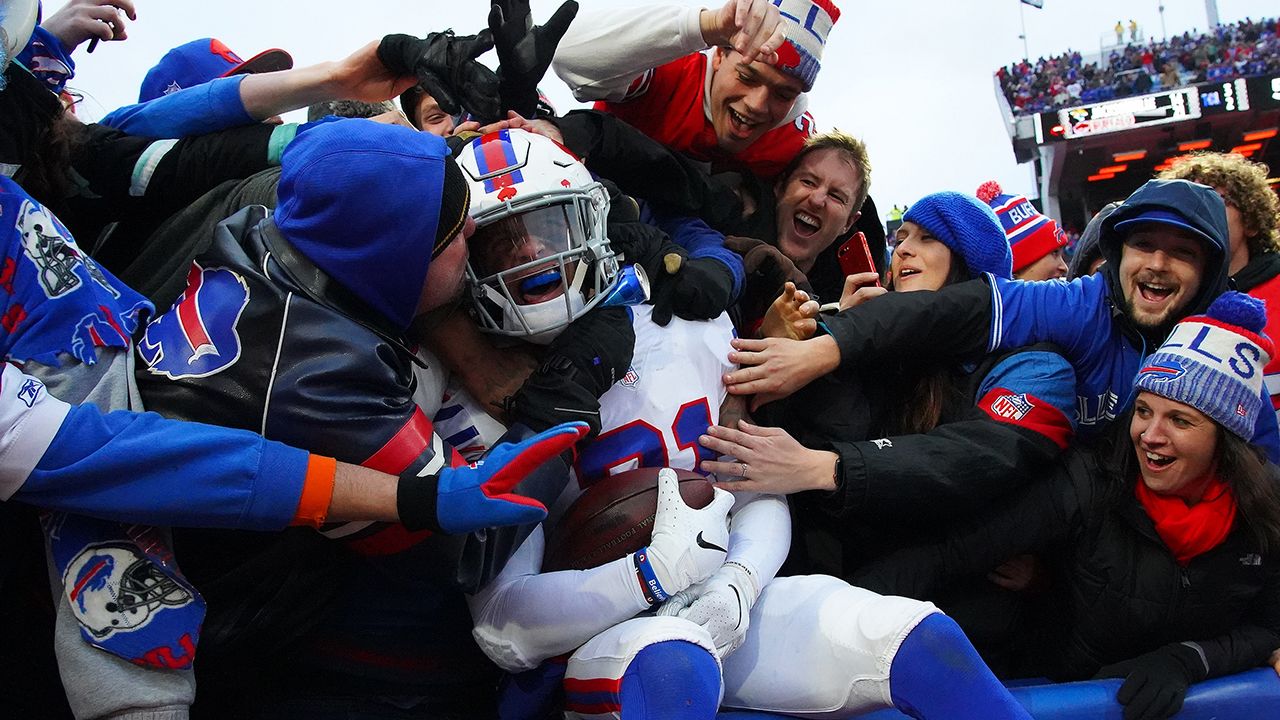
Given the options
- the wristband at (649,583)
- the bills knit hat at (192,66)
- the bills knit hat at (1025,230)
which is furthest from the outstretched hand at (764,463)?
the bills knit hat at (192,66)

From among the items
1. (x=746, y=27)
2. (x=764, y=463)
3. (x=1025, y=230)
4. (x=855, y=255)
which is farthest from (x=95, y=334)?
(x=1025, y=230)

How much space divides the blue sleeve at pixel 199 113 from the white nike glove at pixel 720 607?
1.45 meters

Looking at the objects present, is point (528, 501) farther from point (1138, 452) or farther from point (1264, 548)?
point (1264, 548)

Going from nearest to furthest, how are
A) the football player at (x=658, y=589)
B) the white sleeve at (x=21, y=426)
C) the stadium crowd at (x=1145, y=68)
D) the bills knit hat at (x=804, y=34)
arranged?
the white sleeve at (x=21, y=426), the football player at (x=658, y=589), the bills knit hat at (x=804, y=34), the stadium crowd at (x=1145, y=68)

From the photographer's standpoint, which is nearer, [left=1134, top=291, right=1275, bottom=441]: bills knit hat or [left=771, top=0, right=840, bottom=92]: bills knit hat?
[left=1134, top=291, right=1275, bottom=441]: bills knit hat

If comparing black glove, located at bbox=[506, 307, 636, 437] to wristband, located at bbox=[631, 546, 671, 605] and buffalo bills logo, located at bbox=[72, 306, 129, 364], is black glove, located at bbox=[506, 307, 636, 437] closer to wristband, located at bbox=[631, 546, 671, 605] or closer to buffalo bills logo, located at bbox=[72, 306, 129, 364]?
wristband, located at bbox=[631, 546, 671, 605]

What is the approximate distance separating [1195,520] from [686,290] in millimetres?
1246

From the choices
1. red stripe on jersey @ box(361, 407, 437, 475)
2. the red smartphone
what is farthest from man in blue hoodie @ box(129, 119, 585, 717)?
the red smartphone

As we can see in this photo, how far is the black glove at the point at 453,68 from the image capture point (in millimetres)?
2045

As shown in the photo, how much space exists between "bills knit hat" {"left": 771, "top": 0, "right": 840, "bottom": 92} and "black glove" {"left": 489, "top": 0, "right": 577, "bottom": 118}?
75 cm

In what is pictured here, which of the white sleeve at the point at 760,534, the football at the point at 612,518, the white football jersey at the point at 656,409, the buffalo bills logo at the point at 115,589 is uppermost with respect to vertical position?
the buffalo bills logo at the point at 115,589

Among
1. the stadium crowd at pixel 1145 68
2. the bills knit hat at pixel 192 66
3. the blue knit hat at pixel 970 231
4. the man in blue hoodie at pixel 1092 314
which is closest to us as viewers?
the man in blue hoodie at pixel 1092 314

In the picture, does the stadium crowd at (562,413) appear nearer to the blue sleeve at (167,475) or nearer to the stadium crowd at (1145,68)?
the blue sleeve at (167,475)

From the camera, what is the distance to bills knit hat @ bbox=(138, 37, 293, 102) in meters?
2.91
